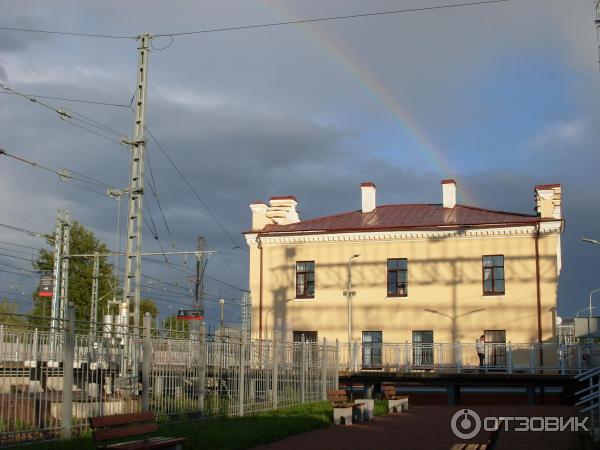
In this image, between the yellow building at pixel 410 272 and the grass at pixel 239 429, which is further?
the yellow building at pixel 410 272

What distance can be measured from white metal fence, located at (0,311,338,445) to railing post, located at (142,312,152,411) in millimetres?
18

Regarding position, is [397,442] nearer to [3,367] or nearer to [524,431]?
[524,431]

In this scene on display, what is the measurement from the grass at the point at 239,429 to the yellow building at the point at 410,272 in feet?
60.4

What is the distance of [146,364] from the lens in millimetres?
15328

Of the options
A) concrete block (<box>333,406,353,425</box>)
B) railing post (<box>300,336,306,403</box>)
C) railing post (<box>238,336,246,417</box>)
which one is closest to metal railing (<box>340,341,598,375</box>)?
railing post (<box>300,336,306,403</box>)

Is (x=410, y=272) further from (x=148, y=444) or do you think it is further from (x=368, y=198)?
(x=148, y=444)

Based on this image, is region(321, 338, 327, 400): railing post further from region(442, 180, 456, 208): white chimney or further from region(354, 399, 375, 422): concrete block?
region(442, 180, 456, 208): white chimney

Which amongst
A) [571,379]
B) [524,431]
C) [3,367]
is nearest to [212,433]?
[3,367]

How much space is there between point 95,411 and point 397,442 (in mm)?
5671

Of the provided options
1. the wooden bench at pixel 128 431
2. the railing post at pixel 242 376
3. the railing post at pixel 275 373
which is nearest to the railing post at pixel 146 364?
the wooden bench at pixel 128 431

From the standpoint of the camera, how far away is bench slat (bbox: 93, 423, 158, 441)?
10.4 meters

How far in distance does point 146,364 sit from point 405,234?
83.1 feet

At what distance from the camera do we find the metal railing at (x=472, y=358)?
32719 millimetres

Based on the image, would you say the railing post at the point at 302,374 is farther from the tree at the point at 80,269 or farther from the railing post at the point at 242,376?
the tree at the point at 80,269
